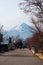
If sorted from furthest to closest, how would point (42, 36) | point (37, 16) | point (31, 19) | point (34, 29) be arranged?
1. point (34, 29)
2. point (31, 19)
3. point (42, 36)
4. point (37, 16)

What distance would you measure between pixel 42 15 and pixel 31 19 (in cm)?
676

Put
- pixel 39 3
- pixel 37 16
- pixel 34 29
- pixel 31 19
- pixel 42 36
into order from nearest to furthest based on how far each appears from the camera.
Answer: pixel 39 3 → pixel 37 16 → pixel 42 36 → pixel 31 19 → pixel 34 29

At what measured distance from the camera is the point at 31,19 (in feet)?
110

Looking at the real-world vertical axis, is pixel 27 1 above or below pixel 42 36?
above

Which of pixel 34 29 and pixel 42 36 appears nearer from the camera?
pixel 42 36

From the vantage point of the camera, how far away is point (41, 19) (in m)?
27.8

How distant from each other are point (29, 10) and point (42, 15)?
140 cm

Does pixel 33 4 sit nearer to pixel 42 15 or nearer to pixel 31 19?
pixel 42 15

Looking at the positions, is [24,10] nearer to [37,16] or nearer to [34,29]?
[37,16]

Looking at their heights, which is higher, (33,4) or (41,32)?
(33,4)

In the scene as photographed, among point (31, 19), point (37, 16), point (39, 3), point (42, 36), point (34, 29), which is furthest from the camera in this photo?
point (34, 29)

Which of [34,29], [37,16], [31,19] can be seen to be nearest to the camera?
[37,16]

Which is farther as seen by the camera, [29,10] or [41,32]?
[41,32]

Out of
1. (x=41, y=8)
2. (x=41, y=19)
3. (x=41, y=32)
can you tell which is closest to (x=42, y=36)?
(x=41, y=32)
